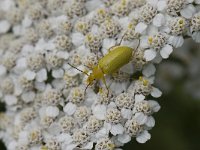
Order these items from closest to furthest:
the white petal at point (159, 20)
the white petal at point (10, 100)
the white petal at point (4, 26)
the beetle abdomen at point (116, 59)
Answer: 1. the beetle abdomen at point (116, 59)
2. the white petal at point (159, 20)
3. the white petal at point (10, 100)
4. the white petal at point (4, 26)

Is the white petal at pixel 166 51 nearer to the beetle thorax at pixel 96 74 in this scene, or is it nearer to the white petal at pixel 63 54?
the beetle thorax at pixel 96 74

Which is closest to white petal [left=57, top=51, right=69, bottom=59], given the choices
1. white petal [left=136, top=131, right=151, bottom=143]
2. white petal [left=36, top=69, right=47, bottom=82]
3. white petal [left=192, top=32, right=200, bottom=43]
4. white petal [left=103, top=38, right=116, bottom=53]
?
white petal [left=36, top=69, right=47, bottom=82]

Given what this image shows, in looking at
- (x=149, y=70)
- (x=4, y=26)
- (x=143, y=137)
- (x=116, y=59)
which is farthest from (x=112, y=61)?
(x=4, y=26)

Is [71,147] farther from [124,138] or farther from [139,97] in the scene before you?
[139,97]

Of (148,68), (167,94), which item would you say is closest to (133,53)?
(148,68)

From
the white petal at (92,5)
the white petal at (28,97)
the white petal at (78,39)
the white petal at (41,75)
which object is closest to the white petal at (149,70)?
the white petal at (78,39)
